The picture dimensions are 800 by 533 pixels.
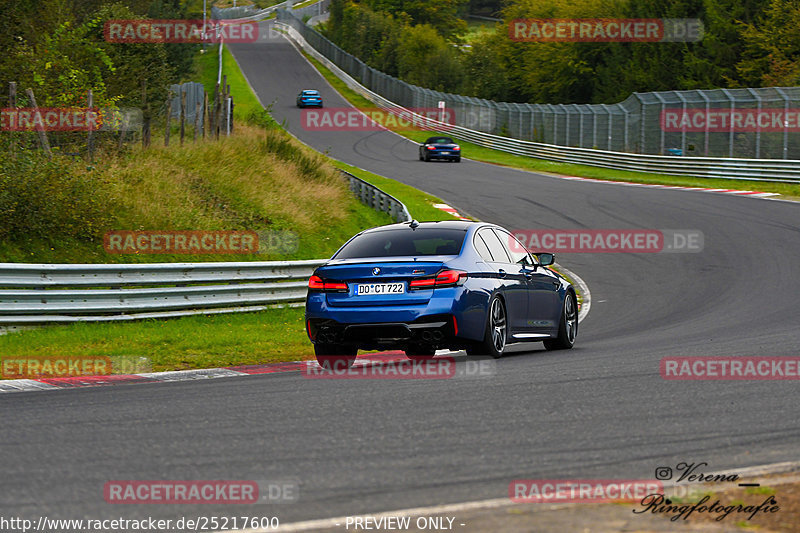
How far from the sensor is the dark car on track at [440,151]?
5072 centimetres

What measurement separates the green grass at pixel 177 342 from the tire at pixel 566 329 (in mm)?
2940

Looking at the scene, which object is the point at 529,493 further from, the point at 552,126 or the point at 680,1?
the point at 680,1

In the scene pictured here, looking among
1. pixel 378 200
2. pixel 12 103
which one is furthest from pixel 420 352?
pixel 378 200

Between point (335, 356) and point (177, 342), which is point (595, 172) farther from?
point (335, 356)

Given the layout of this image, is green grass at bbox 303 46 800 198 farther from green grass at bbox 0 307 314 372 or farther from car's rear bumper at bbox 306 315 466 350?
car's rear bumper at bbox 306 315 466 350

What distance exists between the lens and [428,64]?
9094 centimetres

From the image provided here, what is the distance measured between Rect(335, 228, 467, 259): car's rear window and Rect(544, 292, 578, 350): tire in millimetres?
2293

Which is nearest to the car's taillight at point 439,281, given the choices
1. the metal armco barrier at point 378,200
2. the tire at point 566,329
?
the tire at point 566,329

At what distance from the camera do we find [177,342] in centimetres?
1352

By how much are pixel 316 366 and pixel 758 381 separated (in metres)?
4.52

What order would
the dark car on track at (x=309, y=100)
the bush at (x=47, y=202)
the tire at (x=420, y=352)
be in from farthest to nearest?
the dark car on track at (x=309, y=100) → the bush at (x=47, y=202) → the tire at (x=420, y=352)

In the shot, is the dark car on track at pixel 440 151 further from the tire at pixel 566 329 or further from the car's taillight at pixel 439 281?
the car's taillight at pixel 439 281

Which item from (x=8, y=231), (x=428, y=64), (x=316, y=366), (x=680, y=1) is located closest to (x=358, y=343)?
(x=316, y=366)

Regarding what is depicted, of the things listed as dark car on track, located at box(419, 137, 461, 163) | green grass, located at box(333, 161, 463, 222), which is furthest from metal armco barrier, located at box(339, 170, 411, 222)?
dark car on track, located at box(419, 137, 461, 163)
